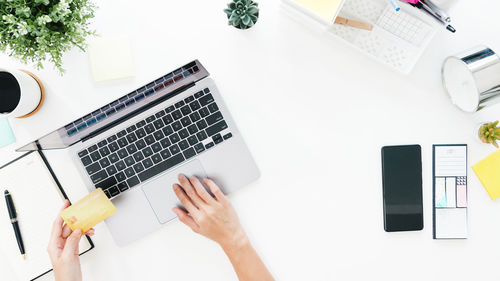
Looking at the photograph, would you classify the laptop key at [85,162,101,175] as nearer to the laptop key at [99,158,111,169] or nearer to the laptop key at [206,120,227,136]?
the laptop key at [99,158,111,169]

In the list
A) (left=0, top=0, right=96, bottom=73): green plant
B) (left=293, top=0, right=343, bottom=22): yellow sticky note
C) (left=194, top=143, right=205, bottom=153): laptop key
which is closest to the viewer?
(left=0, top=0, right=96, bottom=73): green plant

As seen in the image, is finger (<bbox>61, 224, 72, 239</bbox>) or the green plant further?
finger (<bbox>61, 224, 72, 239</bbox>)

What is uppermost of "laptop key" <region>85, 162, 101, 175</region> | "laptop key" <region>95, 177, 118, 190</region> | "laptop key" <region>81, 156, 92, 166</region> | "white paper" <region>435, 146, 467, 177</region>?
"laptop key" <region>81, 156, 92, 166</region>

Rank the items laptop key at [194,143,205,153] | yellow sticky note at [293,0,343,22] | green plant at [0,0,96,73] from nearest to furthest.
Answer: green plant at [0,0,96,73], yellow sticky note at [293,0,343,22], laptop key at [194,143,205,153]

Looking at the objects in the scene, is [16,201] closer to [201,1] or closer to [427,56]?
[201,1]

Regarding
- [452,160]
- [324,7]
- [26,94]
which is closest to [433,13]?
[324,7]

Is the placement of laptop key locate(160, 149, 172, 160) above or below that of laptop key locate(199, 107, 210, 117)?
below

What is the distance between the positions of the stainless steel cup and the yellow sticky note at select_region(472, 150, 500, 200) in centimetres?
16

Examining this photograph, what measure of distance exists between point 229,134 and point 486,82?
622 mm

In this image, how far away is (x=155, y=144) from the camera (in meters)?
0.88

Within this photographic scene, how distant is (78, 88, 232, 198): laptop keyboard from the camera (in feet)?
2.89

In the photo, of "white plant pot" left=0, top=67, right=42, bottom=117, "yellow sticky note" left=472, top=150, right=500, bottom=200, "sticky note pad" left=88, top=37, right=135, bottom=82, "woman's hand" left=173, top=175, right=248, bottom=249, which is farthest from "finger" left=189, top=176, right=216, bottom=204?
"yellow sticky note" left=472, top=150, right=500, bottom=200

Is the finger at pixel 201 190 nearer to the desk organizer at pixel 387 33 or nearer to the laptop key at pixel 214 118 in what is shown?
the laptop key at pixel 214 118

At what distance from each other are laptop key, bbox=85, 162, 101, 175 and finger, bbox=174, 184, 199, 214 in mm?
202
